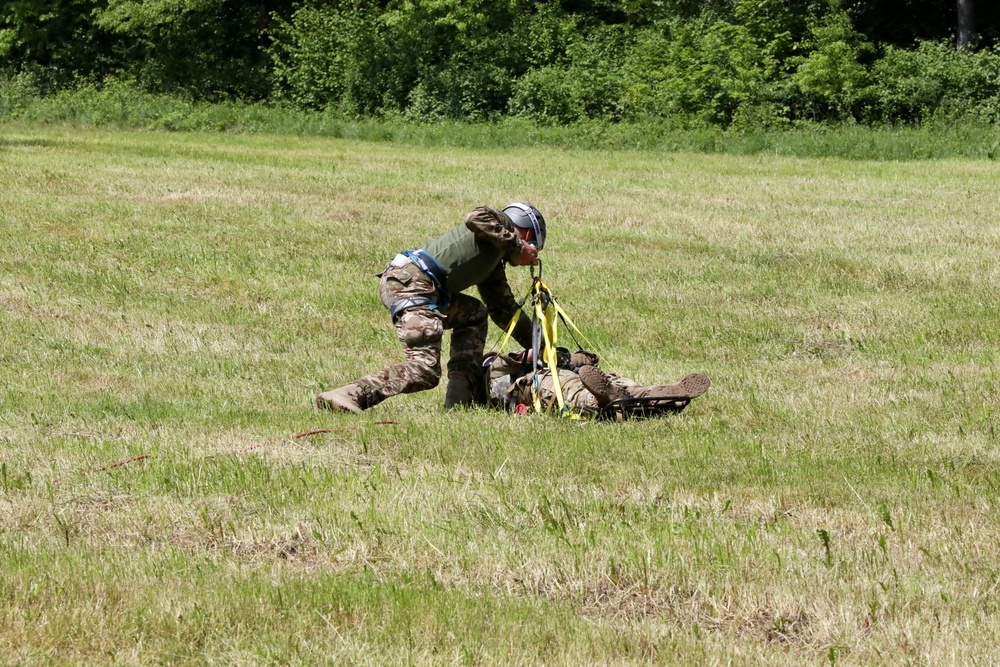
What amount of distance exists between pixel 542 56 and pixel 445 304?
29.9 m

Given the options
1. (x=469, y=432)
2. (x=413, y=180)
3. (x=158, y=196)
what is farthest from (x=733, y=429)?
(x=413, y=180)

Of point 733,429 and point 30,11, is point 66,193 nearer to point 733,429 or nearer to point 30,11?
point 733,429

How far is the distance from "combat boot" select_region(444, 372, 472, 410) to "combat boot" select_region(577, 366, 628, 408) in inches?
39.5

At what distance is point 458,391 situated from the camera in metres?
8.72

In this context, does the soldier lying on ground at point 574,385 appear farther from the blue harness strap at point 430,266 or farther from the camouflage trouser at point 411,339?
the blue harness strap at point 430,266

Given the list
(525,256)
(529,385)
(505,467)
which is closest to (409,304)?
(525,256)

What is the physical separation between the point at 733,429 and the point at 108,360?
5178 millimetres

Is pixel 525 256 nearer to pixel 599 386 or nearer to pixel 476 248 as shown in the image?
pixel 476 248

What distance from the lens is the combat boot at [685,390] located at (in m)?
7.93

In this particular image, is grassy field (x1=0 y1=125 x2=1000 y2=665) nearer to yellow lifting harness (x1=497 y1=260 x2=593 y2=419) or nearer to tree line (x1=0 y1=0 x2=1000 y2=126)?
yellow lifting harness (x1=497 y1=260 x2=593 y2=419)

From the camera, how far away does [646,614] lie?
4.86 meters

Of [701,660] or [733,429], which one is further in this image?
[733,429]

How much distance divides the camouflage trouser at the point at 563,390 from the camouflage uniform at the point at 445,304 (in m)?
0.43

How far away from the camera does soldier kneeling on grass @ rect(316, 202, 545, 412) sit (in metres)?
8.21
